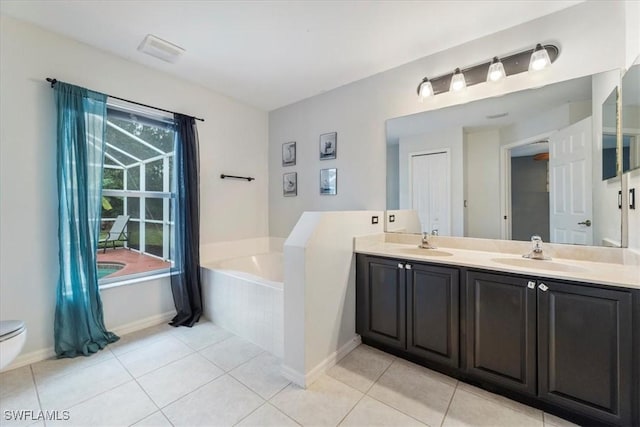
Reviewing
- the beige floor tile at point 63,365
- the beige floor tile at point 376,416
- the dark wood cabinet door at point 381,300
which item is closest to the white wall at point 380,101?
the dark wood cabinet door at point 381,300

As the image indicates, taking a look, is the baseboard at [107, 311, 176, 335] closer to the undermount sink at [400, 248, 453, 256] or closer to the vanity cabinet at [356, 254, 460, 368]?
the vanity cabinet at [356, 254, 460, 368]

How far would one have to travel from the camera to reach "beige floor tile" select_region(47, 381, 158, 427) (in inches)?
54.1

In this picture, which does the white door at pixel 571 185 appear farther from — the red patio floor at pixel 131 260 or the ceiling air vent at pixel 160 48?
the red patio floor at pixel 131 260

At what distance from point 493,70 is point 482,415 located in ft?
7.38

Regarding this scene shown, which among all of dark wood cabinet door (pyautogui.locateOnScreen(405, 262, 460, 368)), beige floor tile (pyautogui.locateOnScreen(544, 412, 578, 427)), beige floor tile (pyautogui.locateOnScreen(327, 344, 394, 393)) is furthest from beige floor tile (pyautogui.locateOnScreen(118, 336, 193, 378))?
beige floor tile (pyautogui.locateOnScreen(544, 412, 578, 427))

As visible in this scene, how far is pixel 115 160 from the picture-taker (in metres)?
2.38

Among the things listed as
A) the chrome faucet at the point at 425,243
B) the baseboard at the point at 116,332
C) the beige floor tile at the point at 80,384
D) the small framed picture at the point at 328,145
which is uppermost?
the small framed picture at the point at 328,145

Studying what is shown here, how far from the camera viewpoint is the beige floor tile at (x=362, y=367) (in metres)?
1.72

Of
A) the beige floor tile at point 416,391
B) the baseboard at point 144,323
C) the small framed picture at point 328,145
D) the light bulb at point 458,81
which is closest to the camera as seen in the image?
the beige floor tile at point 416,391

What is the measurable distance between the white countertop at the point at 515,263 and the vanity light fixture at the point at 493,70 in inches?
50.5

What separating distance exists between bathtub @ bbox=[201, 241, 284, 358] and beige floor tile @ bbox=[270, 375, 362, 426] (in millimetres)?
399

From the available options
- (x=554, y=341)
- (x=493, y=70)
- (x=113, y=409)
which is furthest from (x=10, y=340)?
(x=493, y=70)

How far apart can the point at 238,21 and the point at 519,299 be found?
2.58m

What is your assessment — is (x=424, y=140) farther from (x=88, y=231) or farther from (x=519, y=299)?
(x=88, y=231)
